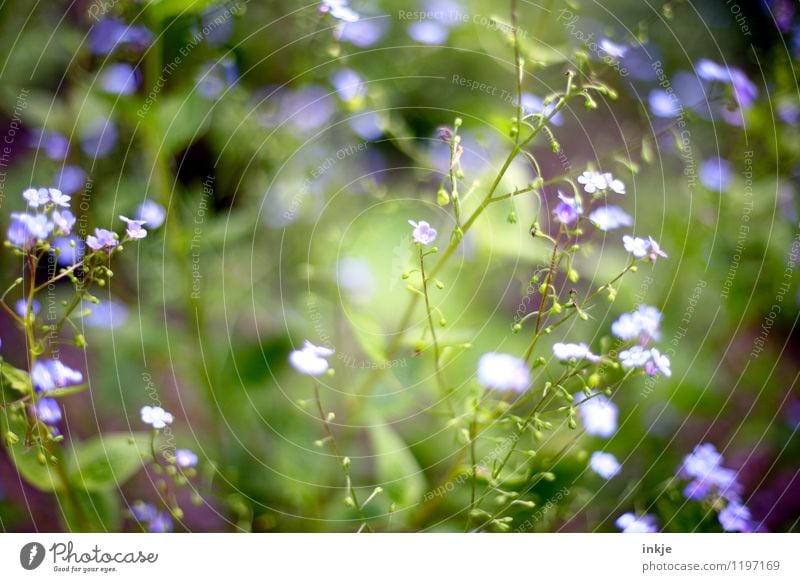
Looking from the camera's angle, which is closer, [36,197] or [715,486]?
[36,197]

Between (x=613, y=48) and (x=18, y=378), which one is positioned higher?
(x=613, y=48)

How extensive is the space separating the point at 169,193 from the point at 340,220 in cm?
14

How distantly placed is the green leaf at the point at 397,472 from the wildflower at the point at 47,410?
0.77 feet

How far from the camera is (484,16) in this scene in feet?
1.92

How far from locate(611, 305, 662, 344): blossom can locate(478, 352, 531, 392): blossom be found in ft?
0.26

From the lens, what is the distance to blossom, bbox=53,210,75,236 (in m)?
0.48

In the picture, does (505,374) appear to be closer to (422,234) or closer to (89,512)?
(422,234)

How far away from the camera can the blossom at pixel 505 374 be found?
541 mm

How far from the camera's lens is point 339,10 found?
56 centimetres

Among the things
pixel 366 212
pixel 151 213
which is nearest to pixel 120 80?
pixel 151 213

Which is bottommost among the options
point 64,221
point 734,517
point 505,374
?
point 734,517

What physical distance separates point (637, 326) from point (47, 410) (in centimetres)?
44

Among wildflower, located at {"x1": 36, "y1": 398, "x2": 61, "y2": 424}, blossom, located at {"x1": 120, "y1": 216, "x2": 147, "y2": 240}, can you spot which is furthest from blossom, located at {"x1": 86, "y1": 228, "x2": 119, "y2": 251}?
wildflower, located at {"x1": 36, "y1": 398, "x2": 61, "y2": 424}
